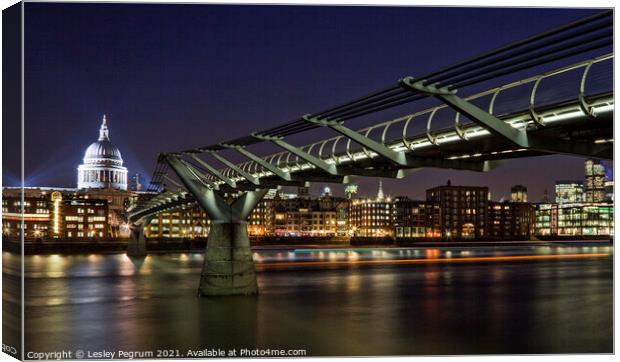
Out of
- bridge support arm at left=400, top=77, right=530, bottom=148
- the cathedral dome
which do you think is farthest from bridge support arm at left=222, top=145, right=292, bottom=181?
the cathedral dome

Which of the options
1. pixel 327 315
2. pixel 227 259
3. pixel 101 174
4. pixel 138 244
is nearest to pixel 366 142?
pixel 327 315

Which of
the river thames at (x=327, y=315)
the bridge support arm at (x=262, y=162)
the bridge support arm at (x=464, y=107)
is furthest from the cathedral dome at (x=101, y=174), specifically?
the bridge support arm at (x=464, y=107)

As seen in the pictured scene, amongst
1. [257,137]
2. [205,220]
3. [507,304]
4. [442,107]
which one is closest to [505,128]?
[442,107]

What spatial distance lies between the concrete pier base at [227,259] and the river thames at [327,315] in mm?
883

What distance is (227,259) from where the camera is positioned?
120 ft

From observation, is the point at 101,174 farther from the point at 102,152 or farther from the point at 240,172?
the point at 240,172

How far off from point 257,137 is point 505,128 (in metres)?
12.7

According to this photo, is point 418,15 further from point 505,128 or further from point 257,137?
point 257,137

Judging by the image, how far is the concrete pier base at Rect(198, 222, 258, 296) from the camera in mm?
36500

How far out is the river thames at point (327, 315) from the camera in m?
28.1

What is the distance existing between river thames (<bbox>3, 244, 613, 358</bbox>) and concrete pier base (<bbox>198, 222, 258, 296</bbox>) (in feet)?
2.90

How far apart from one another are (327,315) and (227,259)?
5913 mm

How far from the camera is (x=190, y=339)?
28812 millimetres

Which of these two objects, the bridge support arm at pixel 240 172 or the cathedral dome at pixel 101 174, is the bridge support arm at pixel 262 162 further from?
the cathedral dome at pixel 101 174
